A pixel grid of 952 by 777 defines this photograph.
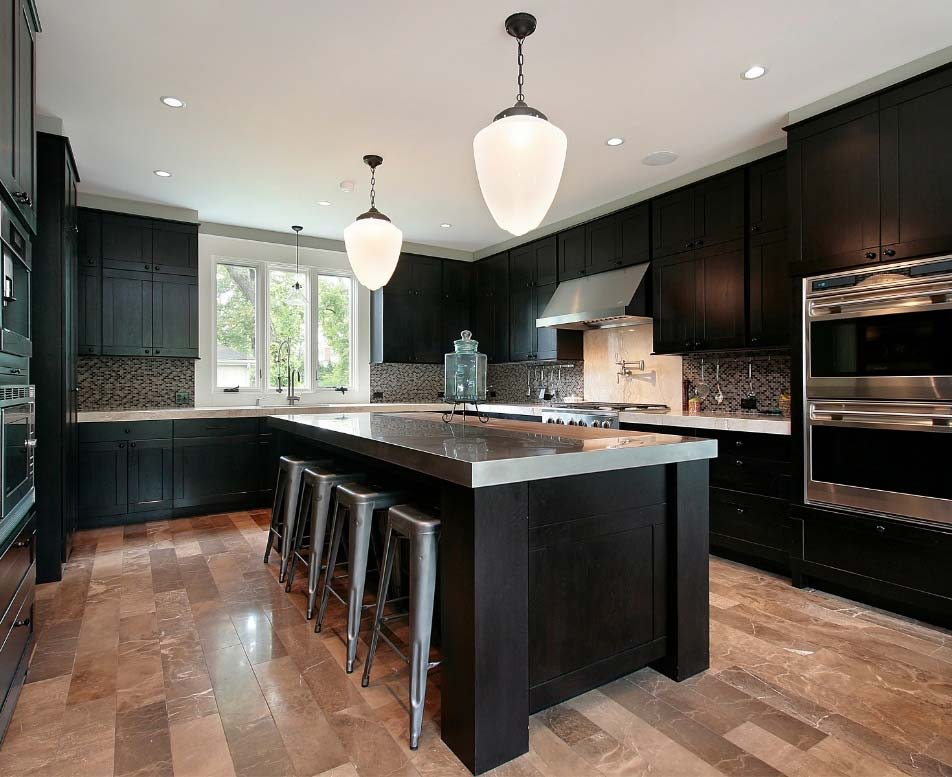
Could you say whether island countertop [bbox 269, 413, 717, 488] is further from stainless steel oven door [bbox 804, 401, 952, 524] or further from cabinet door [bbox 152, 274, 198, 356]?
cabinet door [bbox 152, 274, 198, 356]

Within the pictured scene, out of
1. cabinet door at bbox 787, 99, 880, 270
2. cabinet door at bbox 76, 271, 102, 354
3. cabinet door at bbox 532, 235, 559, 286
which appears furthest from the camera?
cabinet door at bbox 532, 235, 559, 286


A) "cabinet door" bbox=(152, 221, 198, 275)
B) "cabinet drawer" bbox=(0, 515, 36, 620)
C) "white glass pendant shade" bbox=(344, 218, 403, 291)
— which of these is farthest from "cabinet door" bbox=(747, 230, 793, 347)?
"cabinet door" bbox=(152, 221, 198, 275)

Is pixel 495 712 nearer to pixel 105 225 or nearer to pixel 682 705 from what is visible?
pixel 682 705

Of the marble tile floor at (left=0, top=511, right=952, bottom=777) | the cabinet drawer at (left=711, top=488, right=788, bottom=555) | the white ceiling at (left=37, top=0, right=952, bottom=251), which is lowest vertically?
the marble tile floor at (left=0, top=511, right=952, bottom=777)

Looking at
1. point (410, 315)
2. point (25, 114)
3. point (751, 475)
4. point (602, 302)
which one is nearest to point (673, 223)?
point (602, 302)

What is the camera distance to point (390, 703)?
2037 millimetres

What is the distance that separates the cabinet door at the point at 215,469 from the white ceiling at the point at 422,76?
7.30 ft

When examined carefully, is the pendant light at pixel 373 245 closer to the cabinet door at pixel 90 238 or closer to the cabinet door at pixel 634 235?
the cabinet door at pixel 634 235

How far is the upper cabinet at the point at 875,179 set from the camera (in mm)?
2699

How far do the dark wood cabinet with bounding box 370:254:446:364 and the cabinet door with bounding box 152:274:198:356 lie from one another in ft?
6.16

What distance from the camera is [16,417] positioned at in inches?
81.0

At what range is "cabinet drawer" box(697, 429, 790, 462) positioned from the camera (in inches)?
133

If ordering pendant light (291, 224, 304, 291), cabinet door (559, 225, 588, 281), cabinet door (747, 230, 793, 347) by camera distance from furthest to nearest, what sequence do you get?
1. pendant light (291, 224, 304, 291)
2. cabinet door (559, 225, 588, 281)
3. cabinet door (747, 230, 793, 347)

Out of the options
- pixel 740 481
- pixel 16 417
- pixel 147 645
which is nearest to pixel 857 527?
pixel 740 481
